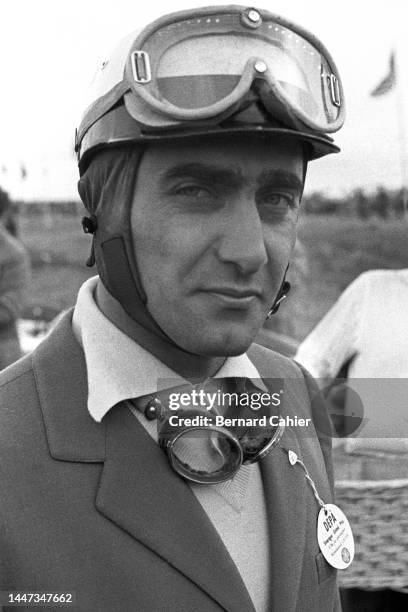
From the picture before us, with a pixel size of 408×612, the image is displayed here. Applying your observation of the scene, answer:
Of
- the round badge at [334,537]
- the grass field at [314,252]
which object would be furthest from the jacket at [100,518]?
the grass field at [314,252]

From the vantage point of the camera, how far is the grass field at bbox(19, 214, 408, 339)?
6.37 m

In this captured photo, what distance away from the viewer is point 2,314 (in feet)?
13.4

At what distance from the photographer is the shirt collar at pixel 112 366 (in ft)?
3.42

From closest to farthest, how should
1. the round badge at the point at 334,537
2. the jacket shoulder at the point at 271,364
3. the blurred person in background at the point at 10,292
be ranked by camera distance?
1. the round badge at the point at 334,537
2. the jacket shoulder at the point at 271,364
3. the blurred person in background at the point at 10,292

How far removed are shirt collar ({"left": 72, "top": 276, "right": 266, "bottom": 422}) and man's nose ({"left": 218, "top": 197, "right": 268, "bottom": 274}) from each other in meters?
0.24

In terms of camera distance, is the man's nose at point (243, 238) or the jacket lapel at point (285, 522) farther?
the jacket lapel at point (285, 522)

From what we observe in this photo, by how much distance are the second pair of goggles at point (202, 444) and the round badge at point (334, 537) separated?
24 cm

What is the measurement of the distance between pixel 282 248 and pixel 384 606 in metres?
1.61

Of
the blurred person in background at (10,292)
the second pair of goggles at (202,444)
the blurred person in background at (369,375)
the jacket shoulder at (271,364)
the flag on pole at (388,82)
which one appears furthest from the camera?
the flag on pole at (388,82)

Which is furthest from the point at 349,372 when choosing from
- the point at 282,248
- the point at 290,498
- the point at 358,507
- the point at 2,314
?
the point at 2,314

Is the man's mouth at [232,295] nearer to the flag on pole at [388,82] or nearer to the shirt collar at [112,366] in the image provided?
the shirt collar at [112,366]

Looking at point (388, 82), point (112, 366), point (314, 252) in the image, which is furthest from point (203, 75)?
point (314, 252)

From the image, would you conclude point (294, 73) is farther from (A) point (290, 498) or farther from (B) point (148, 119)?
(A) point (290, 498)

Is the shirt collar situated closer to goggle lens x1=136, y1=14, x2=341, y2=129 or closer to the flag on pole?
Result: goggle lens x1=136, y1=14, x2=341, y2=129
